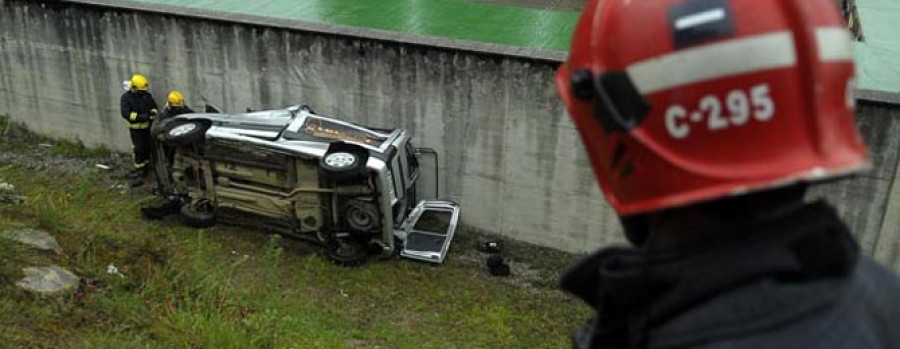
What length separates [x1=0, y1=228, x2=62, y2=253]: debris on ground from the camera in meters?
6.12

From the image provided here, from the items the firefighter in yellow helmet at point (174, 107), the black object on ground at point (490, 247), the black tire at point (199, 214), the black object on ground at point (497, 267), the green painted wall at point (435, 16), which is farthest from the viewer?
the green painted wall at point (435, 16)

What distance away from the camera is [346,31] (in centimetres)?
957

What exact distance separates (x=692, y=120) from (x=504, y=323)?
6.78 meters

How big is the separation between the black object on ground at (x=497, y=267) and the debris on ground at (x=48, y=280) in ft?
15.2

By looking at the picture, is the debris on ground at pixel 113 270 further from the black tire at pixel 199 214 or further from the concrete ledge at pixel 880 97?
the concrete ledge at pixel 880 97

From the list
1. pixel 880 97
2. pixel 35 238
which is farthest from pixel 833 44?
pixel 880 97

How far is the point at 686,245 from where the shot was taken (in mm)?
1207

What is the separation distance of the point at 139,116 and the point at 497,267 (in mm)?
5242

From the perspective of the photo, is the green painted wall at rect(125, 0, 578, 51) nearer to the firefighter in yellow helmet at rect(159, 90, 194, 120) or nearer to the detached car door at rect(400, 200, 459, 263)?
the firefighter in yellow helmet at rect(159, 90, 194, 120)

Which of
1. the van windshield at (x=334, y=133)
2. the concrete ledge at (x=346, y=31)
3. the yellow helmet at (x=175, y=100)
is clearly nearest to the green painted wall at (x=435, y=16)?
the concrete ledge at (x=346, y=31)

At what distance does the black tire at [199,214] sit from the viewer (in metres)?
9.34

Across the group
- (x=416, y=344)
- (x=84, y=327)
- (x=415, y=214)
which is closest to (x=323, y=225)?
(x=415, y=214)

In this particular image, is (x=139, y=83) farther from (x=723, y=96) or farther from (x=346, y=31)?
(x=723, y=96)

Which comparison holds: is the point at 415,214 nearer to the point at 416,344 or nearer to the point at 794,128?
the point at 416,344
